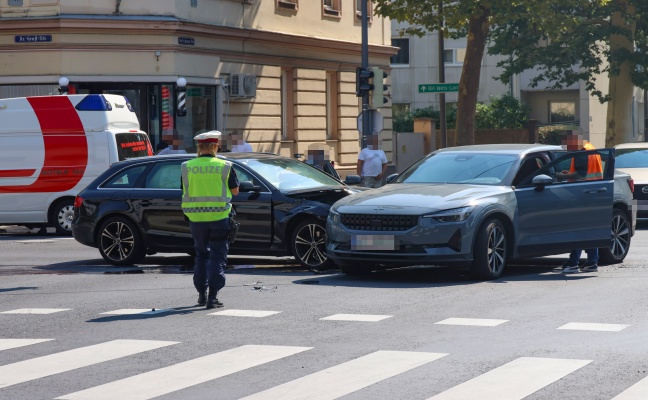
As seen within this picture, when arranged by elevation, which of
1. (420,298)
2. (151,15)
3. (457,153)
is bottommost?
(420,298)

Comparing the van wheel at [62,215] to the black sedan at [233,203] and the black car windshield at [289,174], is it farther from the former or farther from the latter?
the black car windshield at [289,174]

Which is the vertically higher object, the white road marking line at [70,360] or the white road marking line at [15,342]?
the white road marking line at [70,360]

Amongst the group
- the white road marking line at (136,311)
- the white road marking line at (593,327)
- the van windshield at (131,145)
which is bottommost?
the white road marking line at (136,311)

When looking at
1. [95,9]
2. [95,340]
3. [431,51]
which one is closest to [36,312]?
[95,340]

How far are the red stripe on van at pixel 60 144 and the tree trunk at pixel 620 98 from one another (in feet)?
95.8

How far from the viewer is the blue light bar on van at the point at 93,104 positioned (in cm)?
2269

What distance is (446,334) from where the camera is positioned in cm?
1025

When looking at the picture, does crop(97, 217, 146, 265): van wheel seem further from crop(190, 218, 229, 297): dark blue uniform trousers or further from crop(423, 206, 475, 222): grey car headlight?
crop(190, 218, 229, 297): dark blue uniform trousers

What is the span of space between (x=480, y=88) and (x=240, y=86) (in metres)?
30.6

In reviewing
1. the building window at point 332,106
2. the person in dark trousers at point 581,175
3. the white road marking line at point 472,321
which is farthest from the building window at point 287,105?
the white road marking line at point 472,321

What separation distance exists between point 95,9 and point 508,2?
33.6 ft

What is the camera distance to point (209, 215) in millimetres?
12109

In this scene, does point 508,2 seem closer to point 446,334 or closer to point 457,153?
point 457,153

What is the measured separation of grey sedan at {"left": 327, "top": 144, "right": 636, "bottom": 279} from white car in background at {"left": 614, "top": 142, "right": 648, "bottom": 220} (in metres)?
7.30
